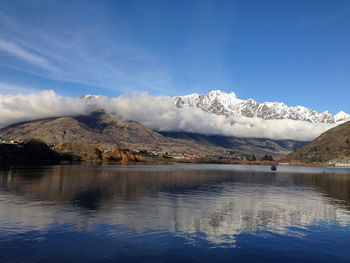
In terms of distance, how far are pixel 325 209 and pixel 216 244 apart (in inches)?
1341

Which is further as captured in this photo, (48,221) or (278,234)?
(48,221)

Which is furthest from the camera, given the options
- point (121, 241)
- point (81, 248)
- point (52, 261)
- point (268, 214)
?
point (268, 214)

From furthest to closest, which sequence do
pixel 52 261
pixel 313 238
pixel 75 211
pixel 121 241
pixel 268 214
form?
pixel 268 214 < pixel 75 211 < pixel 313 238 < pixel 121 241 < pixel 52 261

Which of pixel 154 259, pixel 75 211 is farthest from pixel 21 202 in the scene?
pixel 154 259

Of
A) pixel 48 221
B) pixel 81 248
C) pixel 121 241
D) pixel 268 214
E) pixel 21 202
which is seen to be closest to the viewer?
pixel 81 248

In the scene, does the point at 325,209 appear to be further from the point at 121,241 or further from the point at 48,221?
the point at 48,221

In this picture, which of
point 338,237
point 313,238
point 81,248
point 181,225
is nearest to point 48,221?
point 81,248

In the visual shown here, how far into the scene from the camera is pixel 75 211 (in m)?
45.8

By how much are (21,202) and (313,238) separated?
4858cm

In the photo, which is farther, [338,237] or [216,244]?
[338,237]

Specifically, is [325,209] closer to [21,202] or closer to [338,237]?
[338,237]

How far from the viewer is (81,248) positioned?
2853cm

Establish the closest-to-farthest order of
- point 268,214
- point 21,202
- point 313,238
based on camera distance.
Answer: point 313,238, point 268,214, point 21,202

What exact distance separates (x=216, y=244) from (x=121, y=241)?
1019cm
